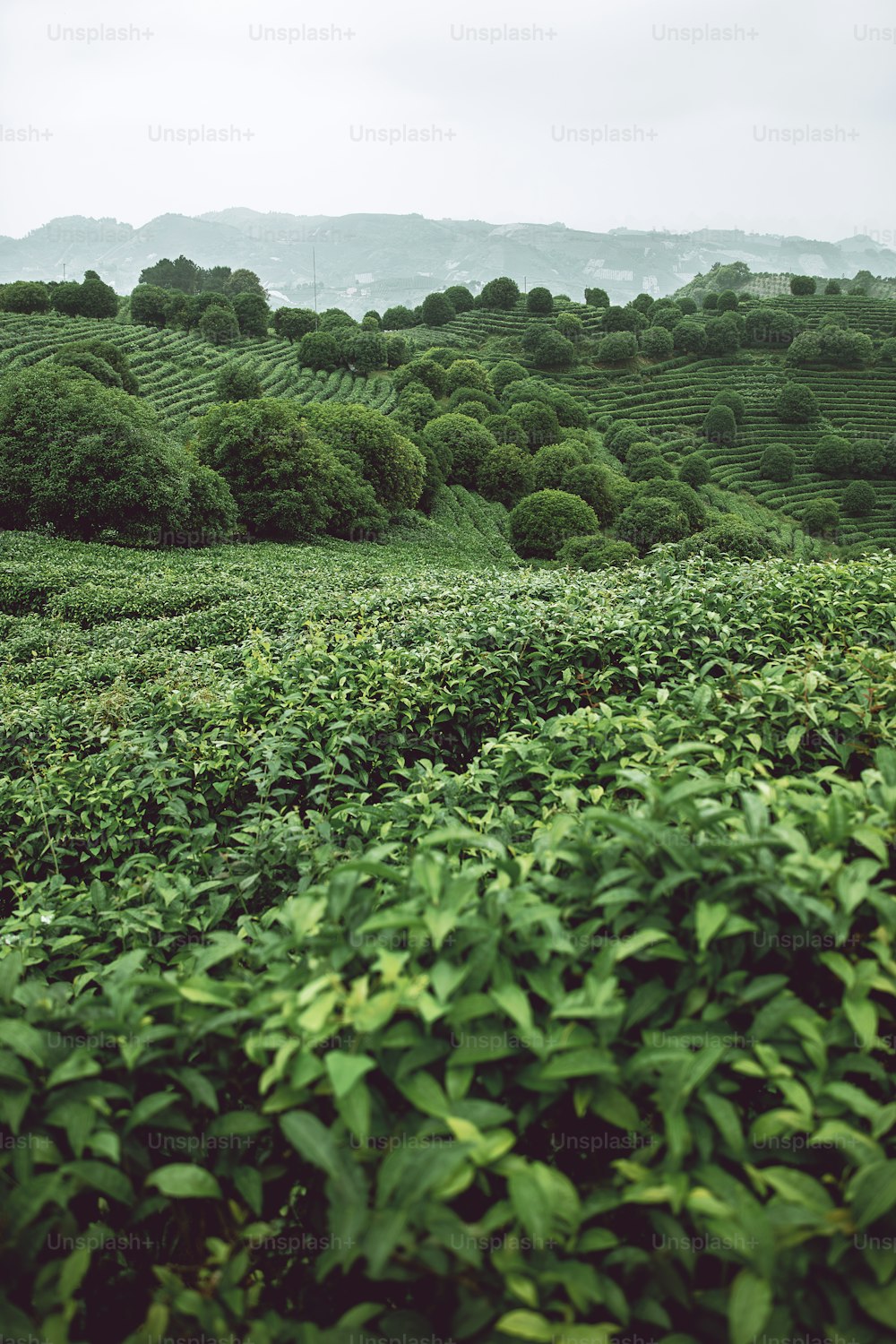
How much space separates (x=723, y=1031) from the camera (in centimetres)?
131

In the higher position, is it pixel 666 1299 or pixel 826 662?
pixel 826 662

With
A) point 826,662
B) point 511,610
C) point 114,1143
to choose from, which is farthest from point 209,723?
point 826,662

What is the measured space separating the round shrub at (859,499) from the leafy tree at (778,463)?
448 centimetres

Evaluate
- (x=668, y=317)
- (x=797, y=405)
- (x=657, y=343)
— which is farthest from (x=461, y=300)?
(x=797, y=405)

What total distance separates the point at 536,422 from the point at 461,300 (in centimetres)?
3972

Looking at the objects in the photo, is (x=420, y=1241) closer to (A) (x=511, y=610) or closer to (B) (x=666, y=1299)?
(B) (x=666, y=1299)

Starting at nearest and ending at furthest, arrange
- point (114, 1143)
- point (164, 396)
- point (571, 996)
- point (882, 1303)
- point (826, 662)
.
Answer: point (882, 1303) < point (114, 1143) < point (571, 996) < point (826, 662) < point (164, 396)

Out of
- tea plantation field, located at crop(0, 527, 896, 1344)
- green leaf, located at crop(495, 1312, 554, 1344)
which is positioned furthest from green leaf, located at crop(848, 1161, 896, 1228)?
green leaf, located at crop(495, 1312, 554, 1344)

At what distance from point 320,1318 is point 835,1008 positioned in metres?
1.12

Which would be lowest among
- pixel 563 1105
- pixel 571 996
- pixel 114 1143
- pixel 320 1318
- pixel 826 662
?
pixel 320 1318

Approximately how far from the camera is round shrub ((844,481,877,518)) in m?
44.7

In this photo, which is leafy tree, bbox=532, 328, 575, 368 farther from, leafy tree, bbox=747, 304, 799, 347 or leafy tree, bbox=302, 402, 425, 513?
leafy tree, bbox=302, 402, 425, 513

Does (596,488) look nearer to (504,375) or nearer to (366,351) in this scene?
(504,375)

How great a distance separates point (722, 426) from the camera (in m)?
53.4
